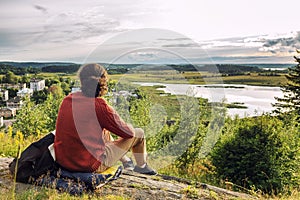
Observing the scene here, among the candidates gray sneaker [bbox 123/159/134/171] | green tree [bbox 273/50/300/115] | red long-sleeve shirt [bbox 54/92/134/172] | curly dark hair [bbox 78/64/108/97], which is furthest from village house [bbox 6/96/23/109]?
green tree [bbox 273/50/300/115]

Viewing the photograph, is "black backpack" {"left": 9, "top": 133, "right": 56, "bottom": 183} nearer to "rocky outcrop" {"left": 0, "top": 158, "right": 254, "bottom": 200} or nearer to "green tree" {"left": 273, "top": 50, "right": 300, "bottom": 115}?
"rocky outcrop" {"left": 0, "top": 158, "right": 254, "bottom": 200}

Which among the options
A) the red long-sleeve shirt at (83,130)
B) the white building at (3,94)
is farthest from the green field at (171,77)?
the white building at (3,94)

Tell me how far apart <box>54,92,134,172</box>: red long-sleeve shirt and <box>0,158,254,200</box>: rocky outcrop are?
36 cm

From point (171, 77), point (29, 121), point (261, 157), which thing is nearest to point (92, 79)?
point (171, 77)

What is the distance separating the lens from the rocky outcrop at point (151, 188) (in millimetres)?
4184

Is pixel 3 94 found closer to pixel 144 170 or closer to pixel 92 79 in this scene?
pixel 144 170

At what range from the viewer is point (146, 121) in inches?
252

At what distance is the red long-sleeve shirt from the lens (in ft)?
13.6

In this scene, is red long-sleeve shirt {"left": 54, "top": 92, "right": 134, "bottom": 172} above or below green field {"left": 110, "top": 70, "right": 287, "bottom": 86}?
below

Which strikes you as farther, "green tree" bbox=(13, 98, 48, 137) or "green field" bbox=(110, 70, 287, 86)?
"green tree" bbox=(13, 98, 48, 137)

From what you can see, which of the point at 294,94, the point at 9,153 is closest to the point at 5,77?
the point at 9,153

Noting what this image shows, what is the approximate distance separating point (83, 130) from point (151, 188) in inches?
39.7

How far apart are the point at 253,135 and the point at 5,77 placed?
18.4 m

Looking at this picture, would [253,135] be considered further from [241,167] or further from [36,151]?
[36,151]
